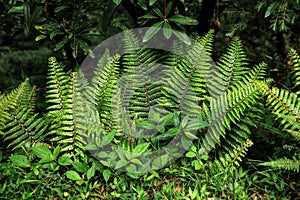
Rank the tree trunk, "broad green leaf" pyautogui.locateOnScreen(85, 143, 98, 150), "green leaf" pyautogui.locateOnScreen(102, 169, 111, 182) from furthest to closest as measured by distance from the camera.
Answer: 1. the tree trunk
2. "broad green leaf" pyautogui.locateOnScreen(85, 143, 98, 150)
3. "green leaf" pyautogui.locateOnScreen(102, 169, 111, 182)

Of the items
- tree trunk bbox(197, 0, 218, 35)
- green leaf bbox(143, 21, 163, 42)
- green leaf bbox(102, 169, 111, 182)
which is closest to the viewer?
green leaf bbox(102, 169, 111, 182)

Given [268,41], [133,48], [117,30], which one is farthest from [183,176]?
[268,41]

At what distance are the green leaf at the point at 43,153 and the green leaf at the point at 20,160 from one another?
9cm

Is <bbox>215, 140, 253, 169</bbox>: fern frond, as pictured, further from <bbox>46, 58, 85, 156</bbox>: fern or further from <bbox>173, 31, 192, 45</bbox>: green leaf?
<bbox>46, 58, 85, 156</bbox>: fern

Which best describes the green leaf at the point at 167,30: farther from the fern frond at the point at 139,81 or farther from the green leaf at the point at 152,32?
the fern frond at the point at 139,81

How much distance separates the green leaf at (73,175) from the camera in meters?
2.62

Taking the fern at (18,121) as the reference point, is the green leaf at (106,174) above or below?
below

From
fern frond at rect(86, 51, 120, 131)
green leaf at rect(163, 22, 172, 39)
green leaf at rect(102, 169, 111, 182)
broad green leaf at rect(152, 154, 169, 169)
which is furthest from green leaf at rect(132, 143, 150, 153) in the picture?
green leaf at rect(163, 22, 172, 39)

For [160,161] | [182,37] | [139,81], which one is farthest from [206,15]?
[160,161]

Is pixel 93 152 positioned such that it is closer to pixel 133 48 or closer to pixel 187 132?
pixel 187 132

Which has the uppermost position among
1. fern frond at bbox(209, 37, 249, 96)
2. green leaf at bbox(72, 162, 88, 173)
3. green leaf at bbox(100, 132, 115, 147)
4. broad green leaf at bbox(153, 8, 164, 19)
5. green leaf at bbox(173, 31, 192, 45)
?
broad green leaf at bbox(153, 8, 164, 19)

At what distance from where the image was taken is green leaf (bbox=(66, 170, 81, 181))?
2616 millimetres

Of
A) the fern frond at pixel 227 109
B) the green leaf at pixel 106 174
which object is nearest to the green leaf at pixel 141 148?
the green leaf at pixel 106 174

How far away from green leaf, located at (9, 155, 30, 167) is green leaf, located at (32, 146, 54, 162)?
90mm
